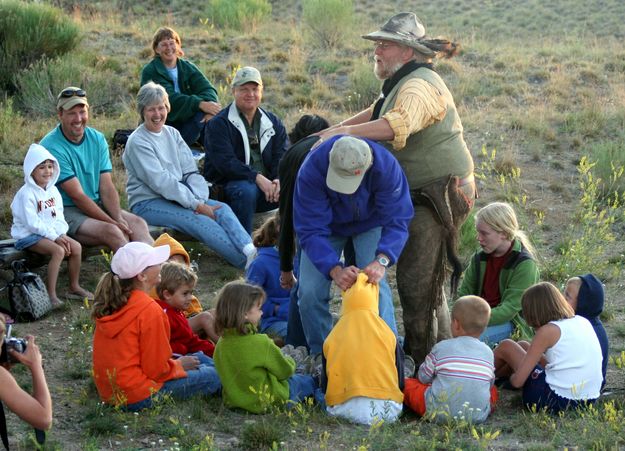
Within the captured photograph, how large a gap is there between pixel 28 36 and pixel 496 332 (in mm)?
8806

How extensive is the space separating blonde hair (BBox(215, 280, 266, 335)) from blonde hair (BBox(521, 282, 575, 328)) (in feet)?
5.11

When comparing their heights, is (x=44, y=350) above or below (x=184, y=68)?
below

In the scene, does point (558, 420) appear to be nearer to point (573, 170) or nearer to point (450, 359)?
Result: point (450, 359)

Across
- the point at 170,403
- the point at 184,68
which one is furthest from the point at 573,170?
the point at 170,403

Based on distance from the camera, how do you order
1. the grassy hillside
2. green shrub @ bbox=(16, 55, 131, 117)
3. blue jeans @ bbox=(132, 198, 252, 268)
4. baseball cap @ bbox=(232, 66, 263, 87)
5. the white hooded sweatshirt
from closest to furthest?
the grassy hillside → the white hooded sweatshirt → blue jeans @ bbox=(132, 198, 252, 268) → baseball cap @ bbox=(232, 66, 263, 87) → green shrub @ bbox=(16, 55, 131, 117)

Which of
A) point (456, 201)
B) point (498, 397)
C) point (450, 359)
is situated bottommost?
point (498, 397)

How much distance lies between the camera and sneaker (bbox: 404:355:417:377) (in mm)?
6145

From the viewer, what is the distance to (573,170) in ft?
36.4

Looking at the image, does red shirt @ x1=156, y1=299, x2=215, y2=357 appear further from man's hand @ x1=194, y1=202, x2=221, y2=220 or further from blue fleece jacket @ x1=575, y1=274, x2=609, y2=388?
blue fleece jacket @ x1=575, y1=274, x2=609, y2=388

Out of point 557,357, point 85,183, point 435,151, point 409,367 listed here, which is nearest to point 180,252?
point 85,183

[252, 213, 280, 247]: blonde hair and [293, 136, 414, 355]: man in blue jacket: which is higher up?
[293, 136, 414, 355]: man in blue jacket

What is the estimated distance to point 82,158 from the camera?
25.7ft

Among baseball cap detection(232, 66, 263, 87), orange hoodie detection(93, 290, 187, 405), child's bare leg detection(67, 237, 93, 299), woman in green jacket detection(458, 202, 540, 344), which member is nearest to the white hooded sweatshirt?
child's bare leg detection(67, 237, 93, 299)

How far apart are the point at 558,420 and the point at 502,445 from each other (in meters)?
0.51
